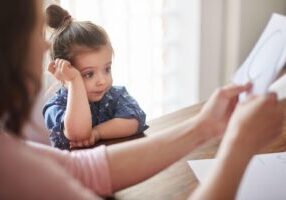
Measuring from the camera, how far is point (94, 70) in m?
1.27

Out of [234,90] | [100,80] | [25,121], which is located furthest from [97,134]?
[25,121]

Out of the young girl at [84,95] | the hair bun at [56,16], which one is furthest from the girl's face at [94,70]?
the hair bun at [56,16]

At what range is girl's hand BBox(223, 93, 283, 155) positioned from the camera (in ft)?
2.32

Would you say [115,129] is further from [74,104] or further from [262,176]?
[262,176]

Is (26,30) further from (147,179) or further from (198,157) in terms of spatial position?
(198,157)

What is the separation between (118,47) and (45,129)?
100 centimetres

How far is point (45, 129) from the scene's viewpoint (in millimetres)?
1191

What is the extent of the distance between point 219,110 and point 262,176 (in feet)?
0.48

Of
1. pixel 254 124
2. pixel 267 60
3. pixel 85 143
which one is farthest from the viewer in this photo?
pixel 85 143

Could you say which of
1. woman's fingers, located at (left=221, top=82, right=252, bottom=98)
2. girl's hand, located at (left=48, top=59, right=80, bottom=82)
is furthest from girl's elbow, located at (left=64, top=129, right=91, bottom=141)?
woman's fingers, located at (left=221, top=82, right=252, bottom=98)

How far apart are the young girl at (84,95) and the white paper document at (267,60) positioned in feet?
1.22

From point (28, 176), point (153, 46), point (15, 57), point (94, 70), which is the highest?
point (15, 57)

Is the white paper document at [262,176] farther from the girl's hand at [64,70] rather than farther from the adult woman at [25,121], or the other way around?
the girl's hand at [64,70]

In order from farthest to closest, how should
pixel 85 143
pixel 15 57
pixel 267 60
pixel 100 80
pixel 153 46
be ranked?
pixel 153 46 → pixel 100 80 → pixel 85 143 → pixel 267 60 → pixel 15 57
